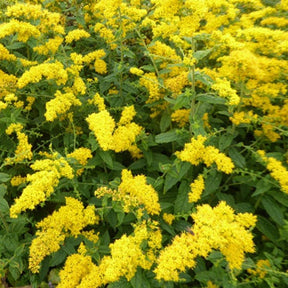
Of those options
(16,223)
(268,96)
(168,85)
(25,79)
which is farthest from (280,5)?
(16,223)

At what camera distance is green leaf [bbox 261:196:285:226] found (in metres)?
2.47

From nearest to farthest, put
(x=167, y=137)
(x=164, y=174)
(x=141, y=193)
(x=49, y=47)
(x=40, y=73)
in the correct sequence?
1. (x=141, y=193)
2. (x=164, y=174)
3. (x=167, y=137)
4. (x=40, y=73)
5. (x=49, y=47)

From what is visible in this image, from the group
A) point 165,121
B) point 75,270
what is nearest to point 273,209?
point 165,121

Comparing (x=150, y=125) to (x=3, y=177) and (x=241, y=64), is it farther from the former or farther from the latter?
(x=3, y=177)

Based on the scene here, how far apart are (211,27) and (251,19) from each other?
483mm

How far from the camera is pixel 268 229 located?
103 inches

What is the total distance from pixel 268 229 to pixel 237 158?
71cm

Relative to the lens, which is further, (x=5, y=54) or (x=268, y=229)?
(x=5, y=54)

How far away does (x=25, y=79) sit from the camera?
2.98 meters

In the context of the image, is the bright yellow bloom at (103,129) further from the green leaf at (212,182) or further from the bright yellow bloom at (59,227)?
the green leaf at (212,182)

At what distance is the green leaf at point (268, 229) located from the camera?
2580 millimetres

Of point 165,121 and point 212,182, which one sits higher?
point 165,121

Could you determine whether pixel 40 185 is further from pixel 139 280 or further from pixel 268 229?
pixel 268 229

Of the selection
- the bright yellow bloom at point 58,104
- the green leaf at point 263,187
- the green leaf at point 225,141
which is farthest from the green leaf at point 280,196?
the bright yellow bloom at point 58,104
